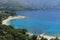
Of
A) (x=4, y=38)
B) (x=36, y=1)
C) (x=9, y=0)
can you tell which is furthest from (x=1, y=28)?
(x=36, y=1)

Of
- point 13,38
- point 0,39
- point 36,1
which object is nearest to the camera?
point 0,39

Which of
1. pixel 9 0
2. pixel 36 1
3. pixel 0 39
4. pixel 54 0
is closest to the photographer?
pixel 0 39

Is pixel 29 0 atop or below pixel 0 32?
atop

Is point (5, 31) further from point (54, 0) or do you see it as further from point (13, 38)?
point (54, 0)

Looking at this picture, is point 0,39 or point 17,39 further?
point 17,39

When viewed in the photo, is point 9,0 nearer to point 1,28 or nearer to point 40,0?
point 40,0

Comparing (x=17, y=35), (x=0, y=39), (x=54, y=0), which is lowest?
(x=0, y=39)

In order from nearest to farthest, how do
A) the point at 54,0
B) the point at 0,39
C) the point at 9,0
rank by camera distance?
1. the point at 0,39
2. the point at 9,0
3. the point at 54,0

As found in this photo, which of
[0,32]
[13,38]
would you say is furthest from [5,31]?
[13,38]

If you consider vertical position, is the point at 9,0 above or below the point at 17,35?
above
